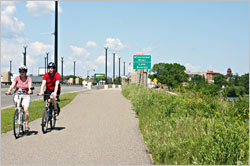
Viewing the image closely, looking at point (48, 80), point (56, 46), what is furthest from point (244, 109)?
point (56, 46)

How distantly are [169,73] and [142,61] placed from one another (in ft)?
384

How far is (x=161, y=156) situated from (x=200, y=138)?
788mm

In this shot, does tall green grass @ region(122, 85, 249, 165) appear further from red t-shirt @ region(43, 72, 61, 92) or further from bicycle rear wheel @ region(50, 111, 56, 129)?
bicycle rear wheel @ region(50, 111, 56, 129)

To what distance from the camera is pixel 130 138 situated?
9203mm

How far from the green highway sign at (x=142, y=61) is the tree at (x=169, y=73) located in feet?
370

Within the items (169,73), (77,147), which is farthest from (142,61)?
(169,73)

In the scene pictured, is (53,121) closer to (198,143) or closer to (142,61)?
(198,143)

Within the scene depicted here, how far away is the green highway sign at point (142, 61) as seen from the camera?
109 ft

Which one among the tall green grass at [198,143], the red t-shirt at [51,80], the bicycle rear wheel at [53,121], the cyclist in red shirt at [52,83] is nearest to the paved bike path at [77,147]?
the bicycle rear wheel at [53,121]

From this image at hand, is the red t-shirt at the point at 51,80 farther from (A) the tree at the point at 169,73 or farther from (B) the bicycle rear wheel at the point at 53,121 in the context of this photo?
(A) the tree at the point at 169,73

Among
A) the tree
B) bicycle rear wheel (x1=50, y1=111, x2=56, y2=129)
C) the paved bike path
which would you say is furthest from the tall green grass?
the tree

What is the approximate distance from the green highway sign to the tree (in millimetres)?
112926

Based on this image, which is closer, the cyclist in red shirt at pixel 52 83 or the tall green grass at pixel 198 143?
the tall green grass at pixel 198 143

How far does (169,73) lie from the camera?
490ft
